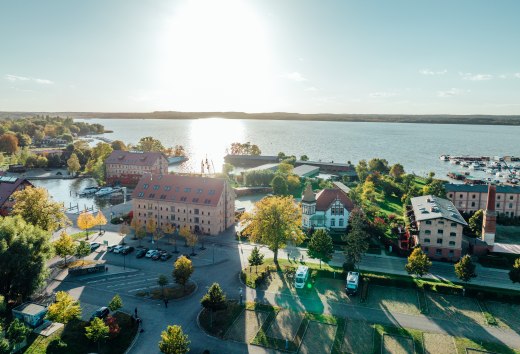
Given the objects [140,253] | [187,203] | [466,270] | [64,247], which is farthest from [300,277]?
[64,247]

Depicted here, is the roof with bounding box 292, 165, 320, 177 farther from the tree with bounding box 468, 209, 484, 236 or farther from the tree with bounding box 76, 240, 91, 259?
the tree with bounding box 76, 240, 91, 259

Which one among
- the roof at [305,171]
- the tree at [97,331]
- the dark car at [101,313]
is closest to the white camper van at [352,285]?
the tree at [97,331]

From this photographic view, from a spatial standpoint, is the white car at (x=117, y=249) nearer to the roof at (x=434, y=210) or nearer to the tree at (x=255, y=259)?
the tree at (x=255, y=259)

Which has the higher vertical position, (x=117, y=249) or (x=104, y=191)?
(x=117, y=249)

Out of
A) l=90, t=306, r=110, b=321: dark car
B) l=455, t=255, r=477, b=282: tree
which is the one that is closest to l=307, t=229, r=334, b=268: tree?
l=455, t=255, r=477, b=282: tree

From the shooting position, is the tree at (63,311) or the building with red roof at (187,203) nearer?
the tree at (63,311)

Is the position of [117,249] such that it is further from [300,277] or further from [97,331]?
A: [300,277]

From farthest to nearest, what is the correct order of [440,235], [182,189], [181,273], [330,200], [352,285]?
[330,200] → [182,189] → [440,235] → [352,285] → [181,273]
